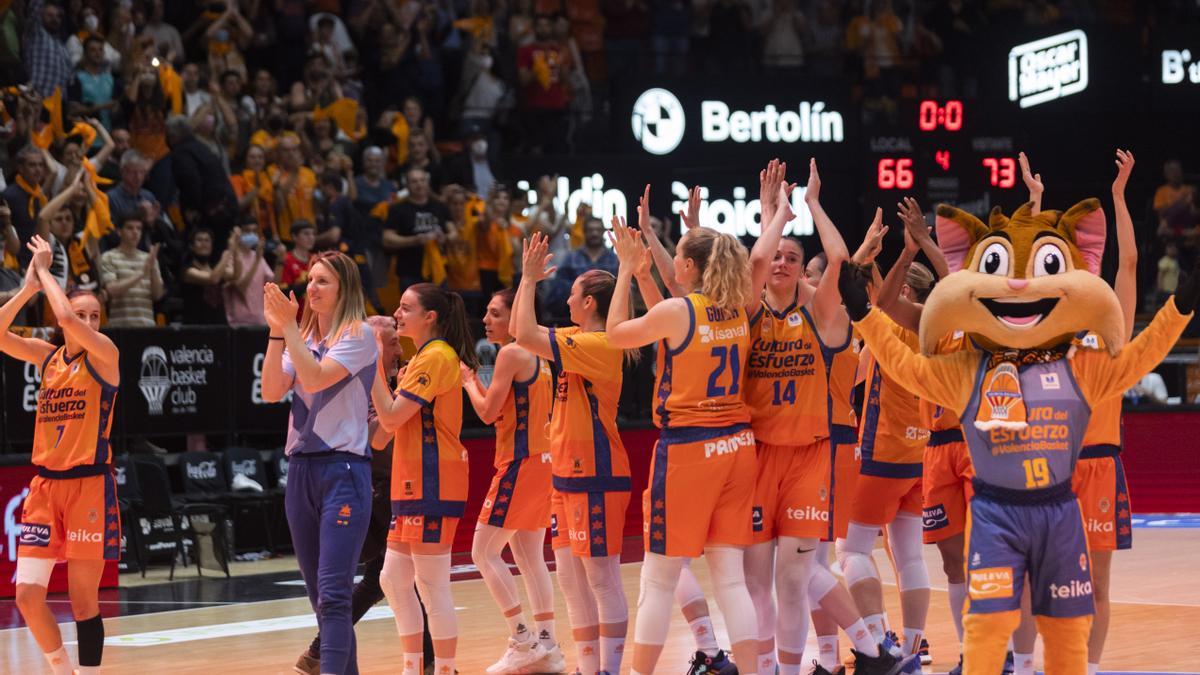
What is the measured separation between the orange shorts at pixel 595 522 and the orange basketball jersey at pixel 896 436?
49.8 inches

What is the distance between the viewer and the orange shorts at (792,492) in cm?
739

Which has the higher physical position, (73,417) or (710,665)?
(73,417)

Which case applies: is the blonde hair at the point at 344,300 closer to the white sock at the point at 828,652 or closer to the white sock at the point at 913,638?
the white sock at the point at 828,652

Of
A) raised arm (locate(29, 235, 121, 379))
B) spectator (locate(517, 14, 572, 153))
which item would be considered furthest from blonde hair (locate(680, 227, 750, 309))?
spectator (locate(517, 14, 572, 153))

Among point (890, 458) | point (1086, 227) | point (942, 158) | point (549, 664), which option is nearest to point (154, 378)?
point (549, 664)

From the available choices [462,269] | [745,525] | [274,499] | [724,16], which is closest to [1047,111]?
[724,16]

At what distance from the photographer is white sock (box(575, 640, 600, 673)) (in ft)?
26.4

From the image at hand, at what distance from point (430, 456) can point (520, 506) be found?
36.8 inches

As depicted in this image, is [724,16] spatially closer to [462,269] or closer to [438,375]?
[462,269]

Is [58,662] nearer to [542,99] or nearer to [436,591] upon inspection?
[436,591]

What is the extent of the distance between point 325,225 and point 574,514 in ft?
25.3

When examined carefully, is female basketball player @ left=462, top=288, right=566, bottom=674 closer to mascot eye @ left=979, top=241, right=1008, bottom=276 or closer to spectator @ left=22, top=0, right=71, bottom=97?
mascot eye @ left=979, top=241, right=1008, bottom=276

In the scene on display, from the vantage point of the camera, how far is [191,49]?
16.6 metres

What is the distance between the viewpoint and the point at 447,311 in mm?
7867
